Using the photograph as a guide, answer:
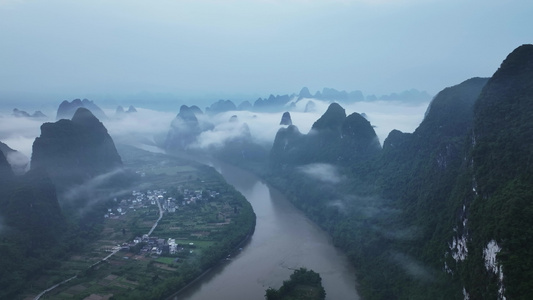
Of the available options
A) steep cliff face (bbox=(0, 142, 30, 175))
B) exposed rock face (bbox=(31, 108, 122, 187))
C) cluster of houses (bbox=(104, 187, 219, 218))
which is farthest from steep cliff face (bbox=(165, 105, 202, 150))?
steep cliff face (bbox=(0, 142, 30, 175))

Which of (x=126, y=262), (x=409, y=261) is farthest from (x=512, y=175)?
(x=126, y=262)

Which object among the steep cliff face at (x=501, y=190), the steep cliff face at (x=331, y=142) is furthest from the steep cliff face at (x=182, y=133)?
the steep cliff face at (x=501, y=190)

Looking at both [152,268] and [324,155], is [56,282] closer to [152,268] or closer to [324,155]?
[152,268]

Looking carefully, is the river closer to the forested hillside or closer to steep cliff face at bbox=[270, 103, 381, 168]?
the forested hillside

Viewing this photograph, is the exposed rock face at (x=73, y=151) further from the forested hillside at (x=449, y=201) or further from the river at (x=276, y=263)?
the forested hillside at (x=449, y=201)

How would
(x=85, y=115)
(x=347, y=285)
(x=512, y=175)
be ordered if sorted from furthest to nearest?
(x=85, y=115) < (x=347, y=285) < (x=512, y=175)

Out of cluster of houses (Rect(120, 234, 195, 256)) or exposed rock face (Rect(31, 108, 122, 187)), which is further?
exposed rock face (Rect(31, 108, 122, 187))
